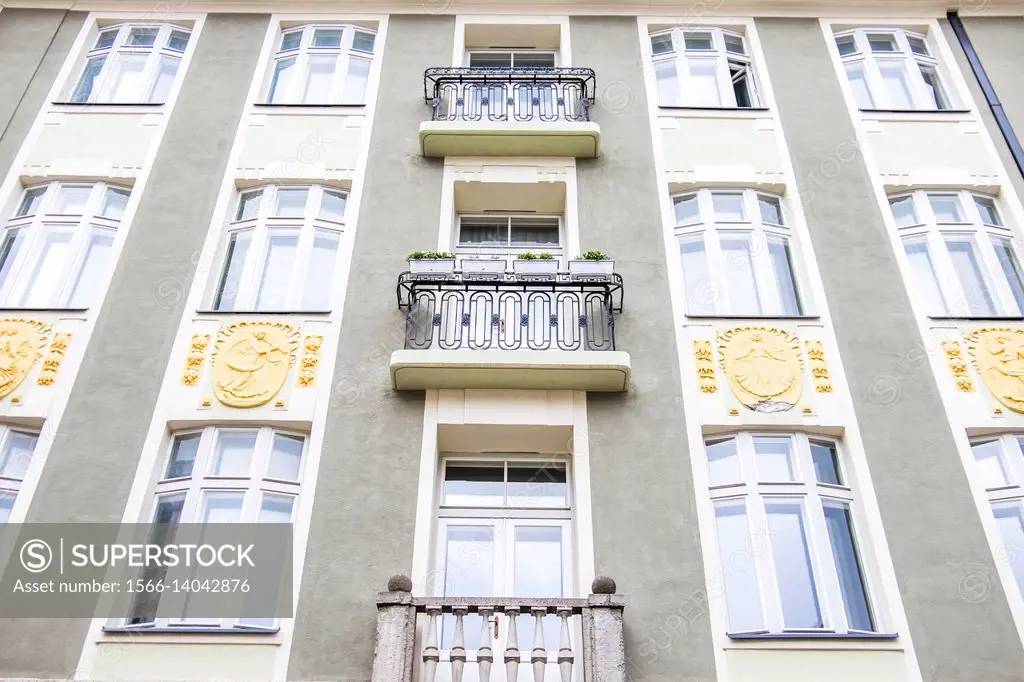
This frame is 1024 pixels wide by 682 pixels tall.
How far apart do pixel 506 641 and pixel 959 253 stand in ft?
25.4

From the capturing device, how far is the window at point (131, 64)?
47.1 ft

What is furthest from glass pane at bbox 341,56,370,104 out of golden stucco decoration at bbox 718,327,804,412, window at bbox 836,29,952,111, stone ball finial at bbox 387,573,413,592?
stone ball finial at bbox 387,573,413,592

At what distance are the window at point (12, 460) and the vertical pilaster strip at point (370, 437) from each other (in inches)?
125

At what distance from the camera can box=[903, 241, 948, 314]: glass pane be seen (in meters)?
11.9

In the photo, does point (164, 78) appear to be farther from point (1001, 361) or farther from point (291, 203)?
point (1001, 361)

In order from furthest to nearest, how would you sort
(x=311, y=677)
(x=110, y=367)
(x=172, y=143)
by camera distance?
1. (x=172, y=143)
2. (x=110, y=367)
3. (x=311, y=677)

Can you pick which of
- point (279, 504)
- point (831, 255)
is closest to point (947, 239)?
point (831, 255)

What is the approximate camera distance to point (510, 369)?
35.3 feet

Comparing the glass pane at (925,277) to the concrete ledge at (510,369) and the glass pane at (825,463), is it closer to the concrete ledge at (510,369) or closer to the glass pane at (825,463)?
the glass pane at (825,463)

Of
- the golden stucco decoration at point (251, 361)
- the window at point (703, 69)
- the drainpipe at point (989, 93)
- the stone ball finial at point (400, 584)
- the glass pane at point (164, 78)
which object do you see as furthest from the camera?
the window at point (703, 69)

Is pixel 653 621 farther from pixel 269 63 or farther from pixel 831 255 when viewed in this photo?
pixel 269 63

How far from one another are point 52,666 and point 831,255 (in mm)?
9683

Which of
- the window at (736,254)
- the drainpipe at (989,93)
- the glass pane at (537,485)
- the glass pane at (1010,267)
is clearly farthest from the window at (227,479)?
the drainpipe at (989,93)

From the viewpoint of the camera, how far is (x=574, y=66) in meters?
14.8
